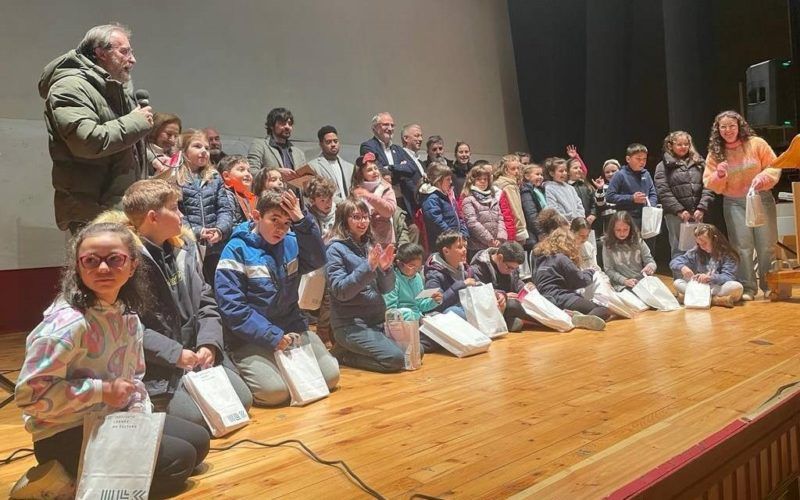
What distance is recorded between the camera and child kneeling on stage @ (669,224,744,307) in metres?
5.03

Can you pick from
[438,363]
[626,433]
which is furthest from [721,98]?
[626,433]

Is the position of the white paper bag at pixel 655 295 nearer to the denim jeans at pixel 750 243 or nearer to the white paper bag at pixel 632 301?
the white paper bag at pixel 632 301

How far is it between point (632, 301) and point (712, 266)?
0.80 metres

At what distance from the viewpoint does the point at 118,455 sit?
1.69 m

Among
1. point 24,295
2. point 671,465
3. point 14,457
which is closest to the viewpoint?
point 671,465

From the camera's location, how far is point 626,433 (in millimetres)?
2246

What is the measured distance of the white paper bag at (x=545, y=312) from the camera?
4.41 m

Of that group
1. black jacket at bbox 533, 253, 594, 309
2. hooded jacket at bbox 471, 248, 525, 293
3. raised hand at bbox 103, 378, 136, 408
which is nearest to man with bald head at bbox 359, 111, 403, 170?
hooded jacket at bbox 471, 248, 525, 293

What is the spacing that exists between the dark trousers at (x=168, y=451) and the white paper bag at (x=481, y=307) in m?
2.31

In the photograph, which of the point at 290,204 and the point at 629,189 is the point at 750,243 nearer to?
the point at 629,189

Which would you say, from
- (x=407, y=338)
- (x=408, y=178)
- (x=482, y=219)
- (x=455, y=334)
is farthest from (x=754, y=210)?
(x=407, y=338)

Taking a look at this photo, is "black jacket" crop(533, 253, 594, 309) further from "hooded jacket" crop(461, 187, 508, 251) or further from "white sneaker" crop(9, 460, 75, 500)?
"white sneaker" crop(9, 460, 75, 500)

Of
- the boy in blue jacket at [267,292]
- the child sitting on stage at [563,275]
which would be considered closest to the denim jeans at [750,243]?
the child sitting on stage at [563,275]

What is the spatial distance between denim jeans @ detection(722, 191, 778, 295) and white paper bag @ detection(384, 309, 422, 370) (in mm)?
3098
